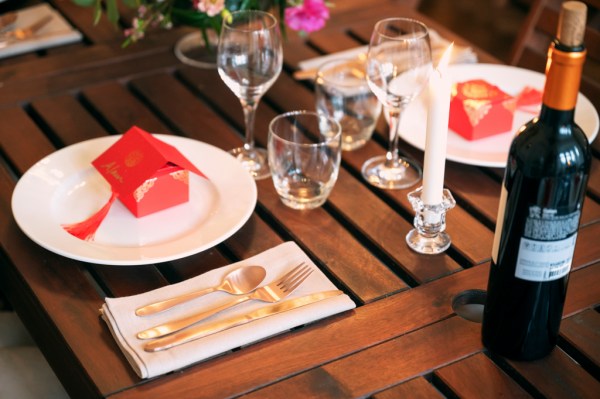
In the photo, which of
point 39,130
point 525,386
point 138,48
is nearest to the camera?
point 525,386

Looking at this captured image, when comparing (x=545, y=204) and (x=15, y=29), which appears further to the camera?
(x=15, y=29)

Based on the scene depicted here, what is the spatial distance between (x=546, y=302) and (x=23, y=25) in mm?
1251

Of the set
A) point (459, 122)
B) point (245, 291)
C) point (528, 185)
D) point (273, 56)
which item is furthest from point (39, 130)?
point (528, 185)

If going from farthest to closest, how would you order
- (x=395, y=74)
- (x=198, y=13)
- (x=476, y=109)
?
(x=198, y=13) → (x=476, y=109) → (x=395, y=74)

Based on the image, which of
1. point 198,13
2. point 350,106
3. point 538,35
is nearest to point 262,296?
point 350,106

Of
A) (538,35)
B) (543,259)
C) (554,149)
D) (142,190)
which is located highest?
(554,149)

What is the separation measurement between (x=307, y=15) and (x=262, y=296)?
0.65m

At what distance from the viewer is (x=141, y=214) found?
116 cm

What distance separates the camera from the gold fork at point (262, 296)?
3.10ft

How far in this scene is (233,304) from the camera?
38.6 inches

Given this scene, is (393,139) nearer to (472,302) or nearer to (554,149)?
(472,302)

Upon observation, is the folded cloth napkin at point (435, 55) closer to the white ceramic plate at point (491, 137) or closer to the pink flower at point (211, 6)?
the white ceramic plate at point (491, 137)

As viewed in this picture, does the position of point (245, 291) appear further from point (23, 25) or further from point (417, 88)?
point (23, 25)

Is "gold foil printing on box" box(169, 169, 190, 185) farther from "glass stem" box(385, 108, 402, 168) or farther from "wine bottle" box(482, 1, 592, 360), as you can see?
"wine bottle" box(482, 1, 592, 360)
